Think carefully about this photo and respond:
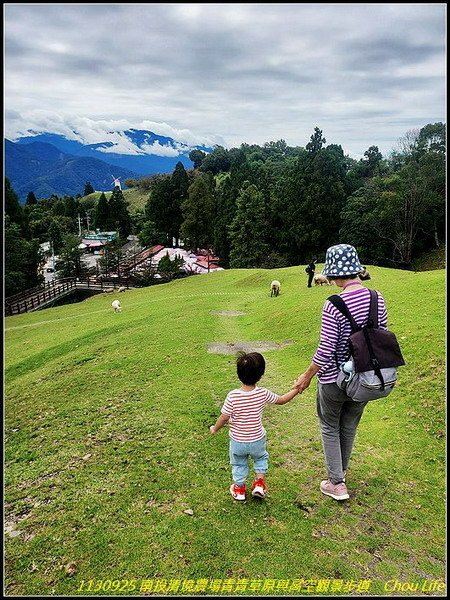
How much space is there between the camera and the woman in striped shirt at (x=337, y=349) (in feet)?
13.7

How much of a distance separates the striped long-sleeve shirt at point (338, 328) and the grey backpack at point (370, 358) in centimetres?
5

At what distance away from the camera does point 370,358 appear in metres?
4.04

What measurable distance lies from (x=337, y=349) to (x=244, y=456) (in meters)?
1.58

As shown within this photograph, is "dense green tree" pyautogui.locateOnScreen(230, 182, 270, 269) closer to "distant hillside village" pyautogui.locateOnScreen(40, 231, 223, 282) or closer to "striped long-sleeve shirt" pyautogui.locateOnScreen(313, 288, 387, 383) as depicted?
"distant hillside village" pyautogui.locateOnScreen(40, 231, 223, 282)

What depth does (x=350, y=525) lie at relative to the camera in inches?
179

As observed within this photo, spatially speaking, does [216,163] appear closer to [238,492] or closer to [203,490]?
[203,490]

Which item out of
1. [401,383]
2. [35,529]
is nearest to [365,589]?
[35,529]

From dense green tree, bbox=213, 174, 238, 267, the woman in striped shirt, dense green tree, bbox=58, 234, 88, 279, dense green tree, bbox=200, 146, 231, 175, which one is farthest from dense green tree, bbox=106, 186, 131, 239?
the woman in striped shirt

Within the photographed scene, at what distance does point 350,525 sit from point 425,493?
1.24m

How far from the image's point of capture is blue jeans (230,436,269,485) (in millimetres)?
4648

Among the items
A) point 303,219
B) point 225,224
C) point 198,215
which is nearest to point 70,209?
point 198,215

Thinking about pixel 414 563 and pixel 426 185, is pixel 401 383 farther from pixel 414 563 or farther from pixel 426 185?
pixel 426 185

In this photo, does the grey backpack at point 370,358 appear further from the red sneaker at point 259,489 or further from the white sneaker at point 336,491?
the red sneaker at point 259,489

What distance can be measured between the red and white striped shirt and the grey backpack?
3.10 feet
